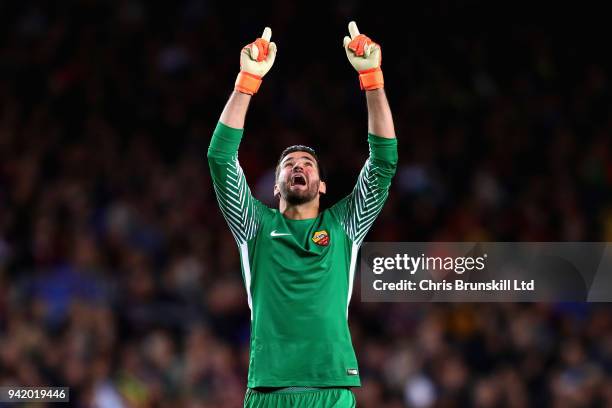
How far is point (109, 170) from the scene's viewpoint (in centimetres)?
926

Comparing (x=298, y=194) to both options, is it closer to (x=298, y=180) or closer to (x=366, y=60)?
(x=298, y=180)

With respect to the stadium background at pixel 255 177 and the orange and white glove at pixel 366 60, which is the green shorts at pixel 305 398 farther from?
the stadium background at pixel 255 177

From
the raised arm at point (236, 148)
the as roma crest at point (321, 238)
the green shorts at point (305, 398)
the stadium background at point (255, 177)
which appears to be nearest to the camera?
the green shorts at point (305, 398)

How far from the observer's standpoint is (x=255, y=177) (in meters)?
9.02

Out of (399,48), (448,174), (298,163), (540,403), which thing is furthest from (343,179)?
(298,163)

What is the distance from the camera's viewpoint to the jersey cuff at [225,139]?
3.89 m

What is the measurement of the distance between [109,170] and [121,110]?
931mm

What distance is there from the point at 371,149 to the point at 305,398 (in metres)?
1.01

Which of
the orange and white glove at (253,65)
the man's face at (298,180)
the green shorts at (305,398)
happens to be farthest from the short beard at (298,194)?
the green shorts at (305,398)

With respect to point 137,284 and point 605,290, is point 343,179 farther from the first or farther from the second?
point 605,290

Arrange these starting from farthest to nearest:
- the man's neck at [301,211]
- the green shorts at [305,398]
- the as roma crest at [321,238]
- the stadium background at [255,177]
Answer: the stadium background at [255,177], the man's neck at [301,211], the as roma crest at [321,238], the green shorts at [305,398]

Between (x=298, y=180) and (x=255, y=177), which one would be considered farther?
(x=255, y=177)

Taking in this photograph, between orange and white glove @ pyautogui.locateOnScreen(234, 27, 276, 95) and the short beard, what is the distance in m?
0.40

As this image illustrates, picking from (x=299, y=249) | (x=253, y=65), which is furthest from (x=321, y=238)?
(x=253, y=65)
